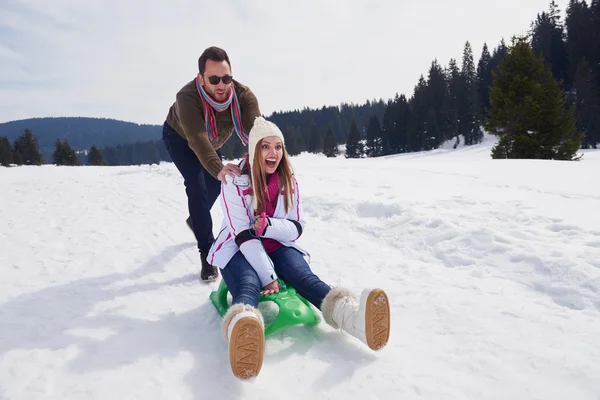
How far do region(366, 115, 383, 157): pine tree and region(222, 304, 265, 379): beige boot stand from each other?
61.1m

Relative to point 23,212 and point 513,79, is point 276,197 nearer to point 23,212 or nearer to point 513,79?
point 23,212

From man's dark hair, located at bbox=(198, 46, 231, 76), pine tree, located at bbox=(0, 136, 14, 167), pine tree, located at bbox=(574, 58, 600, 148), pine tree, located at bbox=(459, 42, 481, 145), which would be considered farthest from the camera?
pine tree, located at bbox=(0, 136, 14, 167)

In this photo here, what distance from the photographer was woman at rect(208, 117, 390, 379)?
218 cm

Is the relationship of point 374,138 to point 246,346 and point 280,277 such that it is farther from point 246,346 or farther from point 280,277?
point 246,346

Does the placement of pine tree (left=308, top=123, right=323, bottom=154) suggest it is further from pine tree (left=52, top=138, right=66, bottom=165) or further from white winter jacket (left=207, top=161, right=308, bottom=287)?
white winter jacket (left=207, top=161, right=308, bottom=287)

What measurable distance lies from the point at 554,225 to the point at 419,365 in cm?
316

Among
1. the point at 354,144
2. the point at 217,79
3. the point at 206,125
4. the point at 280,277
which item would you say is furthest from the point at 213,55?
the point at 354,144

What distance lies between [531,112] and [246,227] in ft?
56.4

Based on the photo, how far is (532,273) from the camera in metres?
3.26

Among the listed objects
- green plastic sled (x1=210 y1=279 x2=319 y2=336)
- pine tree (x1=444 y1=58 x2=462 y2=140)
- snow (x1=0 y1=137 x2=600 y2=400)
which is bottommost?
snow (x1=0 y1=137 x2=600 y2=400)

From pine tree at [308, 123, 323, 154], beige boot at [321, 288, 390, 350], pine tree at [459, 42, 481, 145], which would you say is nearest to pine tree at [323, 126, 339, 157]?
pine tree at [308, 123, 323, 154]

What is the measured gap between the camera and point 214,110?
3.51 meters

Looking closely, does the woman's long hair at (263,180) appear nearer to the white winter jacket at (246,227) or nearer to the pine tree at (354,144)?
the white winter jacket at (246,227)

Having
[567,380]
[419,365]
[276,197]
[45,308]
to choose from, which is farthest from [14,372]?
[567,380]
